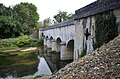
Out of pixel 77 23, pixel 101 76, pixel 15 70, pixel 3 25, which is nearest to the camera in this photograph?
pixel 101 76

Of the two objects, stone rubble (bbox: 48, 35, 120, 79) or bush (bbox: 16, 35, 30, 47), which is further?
bush (bbox: 16, 35, 30, 47)

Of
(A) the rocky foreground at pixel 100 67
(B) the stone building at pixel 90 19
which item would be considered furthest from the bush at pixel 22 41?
(A) the rocky foreground at pixel 100 67

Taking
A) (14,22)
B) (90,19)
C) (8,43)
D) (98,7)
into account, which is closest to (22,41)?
(8,43)

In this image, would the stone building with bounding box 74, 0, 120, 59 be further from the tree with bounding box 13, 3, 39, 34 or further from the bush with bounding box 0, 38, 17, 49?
the tree with bounding box 13, 3, 39, 34

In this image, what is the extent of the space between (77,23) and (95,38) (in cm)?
406

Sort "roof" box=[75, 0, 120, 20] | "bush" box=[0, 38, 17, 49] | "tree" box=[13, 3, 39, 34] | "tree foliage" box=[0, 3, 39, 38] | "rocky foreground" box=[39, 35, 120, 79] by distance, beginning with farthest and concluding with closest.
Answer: "tree" box=[13, 3, 39, 34]
"tree foliage" box=[0, 3, 39, 38]
"bush" box=[0, 38, 17, 49]
"roof" box=[75, 0, 120, 20]
"rocky foreground" box=[39, 35, 120, 79]

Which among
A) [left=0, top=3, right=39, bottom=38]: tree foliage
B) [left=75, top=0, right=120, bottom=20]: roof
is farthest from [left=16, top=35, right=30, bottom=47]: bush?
[left=75, top=0, right=120, bottom=20]: roof

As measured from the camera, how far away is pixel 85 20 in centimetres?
1302

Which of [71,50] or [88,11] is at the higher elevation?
[88,11]

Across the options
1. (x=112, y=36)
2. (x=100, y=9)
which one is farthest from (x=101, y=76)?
(x=100, y=9)

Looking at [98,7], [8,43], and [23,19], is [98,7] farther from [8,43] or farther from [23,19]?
[23,19]

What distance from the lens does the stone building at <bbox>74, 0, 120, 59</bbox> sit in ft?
30.3

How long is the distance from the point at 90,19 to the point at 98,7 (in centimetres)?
129

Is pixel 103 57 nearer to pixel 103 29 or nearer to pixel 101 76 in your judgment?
pixel 101 76
